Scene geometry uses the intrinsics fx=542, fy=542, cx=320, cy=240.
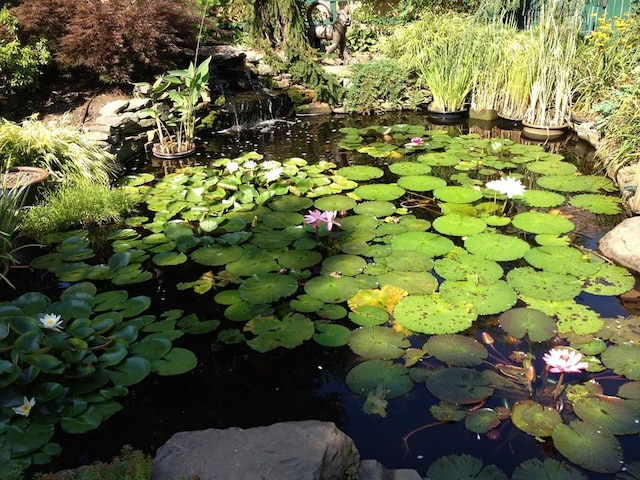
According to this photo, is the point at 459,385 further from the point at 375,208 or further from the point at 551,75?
the point at 551,75

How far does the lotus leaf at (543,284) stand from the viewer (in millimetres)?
2756

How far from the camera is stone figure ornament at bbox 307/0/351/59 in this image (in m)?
7.78

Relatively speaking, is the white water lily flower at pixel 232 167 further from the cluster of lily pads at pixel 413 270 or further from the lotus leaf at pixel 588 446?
the lotus leaf at pixel 588 446

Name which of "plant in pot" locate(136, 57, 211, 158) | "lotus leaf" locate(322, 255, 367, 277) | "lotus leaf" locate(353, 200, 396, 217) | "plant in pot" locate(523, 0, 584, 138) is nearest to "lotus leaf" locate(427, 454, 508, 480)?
"lotus leaf" locate(322, 255, 367, 277)

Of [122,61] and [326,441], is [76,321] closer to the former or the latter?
[326,441]

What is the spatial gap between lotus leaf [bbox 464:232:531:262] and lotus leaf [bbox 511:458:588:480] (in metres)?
1.44

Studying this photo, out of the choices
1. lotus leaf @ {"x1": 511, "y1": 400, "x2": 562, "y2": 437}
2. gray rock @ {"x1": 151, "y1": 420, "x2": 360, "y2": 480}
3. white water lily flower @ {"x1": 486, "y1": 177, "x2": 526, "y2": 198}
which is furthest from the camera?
white water lily flower @ {"x1": 486, "y1": 177, "x2": 526, "y2": 198}

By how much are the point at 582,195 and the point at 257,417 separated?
9.87 feet

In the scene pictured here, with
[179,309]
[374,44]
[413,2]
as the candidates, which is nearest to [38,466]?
[179,309]

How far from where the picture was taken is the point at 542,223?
352 cm

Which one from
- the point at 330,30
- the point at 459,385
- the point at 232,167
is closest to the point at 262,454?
the point at 459,385

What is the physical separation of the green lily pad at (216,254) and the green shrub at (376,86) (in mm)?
4009

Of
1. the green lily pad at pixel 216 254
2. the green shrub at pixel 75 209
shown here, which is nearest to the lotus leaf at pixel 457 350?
the green lily pad at pixel 216 254

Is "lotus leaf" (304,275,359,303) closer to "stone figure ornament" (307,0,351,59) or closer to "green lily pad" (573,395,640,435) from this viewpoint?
"green lily pad" (573,395,640,435)
